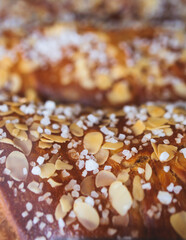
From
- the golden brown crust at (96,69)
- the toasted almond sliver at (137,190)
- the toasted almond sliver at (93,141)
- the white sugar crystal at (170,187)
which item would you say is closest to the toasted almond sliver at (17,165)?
the toasted almond sliver at (93,141)

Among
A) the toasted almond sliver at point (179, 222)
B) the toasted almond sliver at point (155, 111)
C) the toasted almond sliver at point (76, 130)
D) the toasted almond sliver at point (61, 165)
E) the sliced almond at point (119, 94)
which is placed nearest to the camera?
the toasted almond sliver at point (179, 222)

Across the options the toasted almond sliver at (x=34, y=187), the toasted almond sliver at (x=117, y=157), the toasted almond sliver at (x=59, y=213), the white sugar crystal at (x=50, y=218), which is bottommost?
the white sugar crystal at (x=50, y=218)

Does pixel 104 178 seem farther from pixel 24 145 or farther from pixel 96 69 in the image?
pixel 96 69

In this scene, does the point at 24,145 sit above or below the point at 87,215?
above

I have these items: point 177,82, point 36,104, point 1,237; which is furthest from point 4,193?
point 177,82

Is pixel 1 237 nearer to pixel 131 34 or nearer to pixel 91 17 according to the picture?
pixel 131 34

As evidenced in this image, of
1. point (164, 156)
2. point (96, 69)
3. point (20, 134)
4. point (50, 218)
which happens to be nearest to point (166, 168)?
point (164, 156)

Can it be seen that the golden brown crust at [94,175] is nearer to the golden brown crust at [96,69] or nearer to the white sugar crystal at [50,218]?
the white sugar crystal at [50,218]

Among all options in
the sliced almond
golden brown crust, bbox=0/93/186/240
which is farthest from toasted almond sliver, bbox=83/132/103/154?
the sliced almond

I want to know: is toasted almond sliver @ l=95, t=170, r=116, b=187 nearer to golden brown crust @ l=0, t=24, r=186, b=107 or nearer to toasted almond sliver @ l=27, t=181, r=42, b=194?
toasted almond sliver @ l=27, t=181, r=42, b=194
